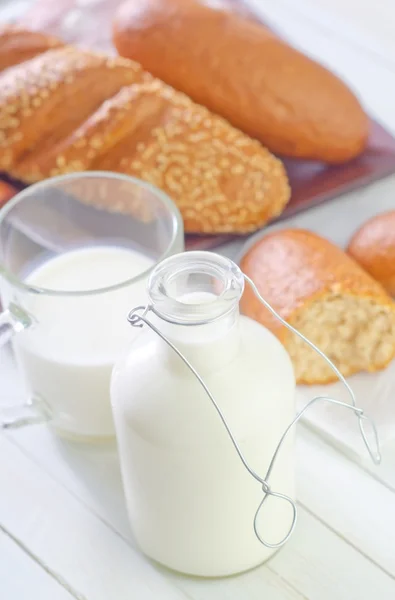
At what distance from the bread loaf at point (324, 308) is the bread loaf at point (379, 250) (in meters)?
0.04

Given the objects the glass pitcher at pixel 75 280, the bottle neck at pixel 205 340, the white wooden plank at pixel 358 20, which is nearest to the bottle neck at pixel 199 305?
the bottle neck at pixel 205 340

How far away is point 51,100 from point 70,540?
498mm

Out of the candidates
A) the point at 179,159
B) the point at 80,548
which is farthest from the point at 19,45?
the point at 80,548

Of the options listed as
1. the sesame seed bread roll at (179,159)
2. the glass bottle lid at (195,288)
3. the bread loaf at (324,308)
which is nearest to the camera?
the glass bottle lid at (195,288)

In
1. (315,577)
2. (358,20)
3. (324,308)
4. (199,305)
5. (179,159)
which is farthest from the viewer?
(358,20)

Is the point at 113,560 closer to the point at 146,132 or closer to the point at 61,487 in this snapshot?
the point at 61,487

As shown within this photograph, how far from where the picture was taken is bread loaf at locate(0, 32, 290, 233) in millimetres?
873

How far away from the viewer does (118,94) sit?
893 millimetres

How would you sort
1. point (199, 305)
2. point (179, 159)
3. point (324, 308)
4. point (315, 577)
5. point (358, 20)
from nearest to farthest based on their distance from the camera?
1. point (199, 305)
2. point (315, 577)
3. point (324, 308)
4. point (179, 159)
5. point (358, 20)

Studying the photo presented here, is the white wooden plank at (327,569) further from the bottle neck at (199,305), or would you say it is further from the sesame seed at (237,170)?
the sesame seed at (237,170)

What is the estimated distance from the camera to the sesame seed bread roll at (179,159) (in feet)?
2.86

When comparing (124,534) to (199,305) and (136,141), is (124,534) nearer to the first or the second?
(199,305)

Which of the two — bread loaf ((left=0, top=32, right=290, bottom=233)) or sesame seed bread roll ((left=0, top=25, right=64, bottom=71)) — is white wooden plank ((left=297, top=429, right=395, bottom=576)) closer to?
bread loaf ((left=0, top=32, right=290, bottom=233))

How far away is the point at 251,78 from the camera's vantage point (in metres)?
0.92
